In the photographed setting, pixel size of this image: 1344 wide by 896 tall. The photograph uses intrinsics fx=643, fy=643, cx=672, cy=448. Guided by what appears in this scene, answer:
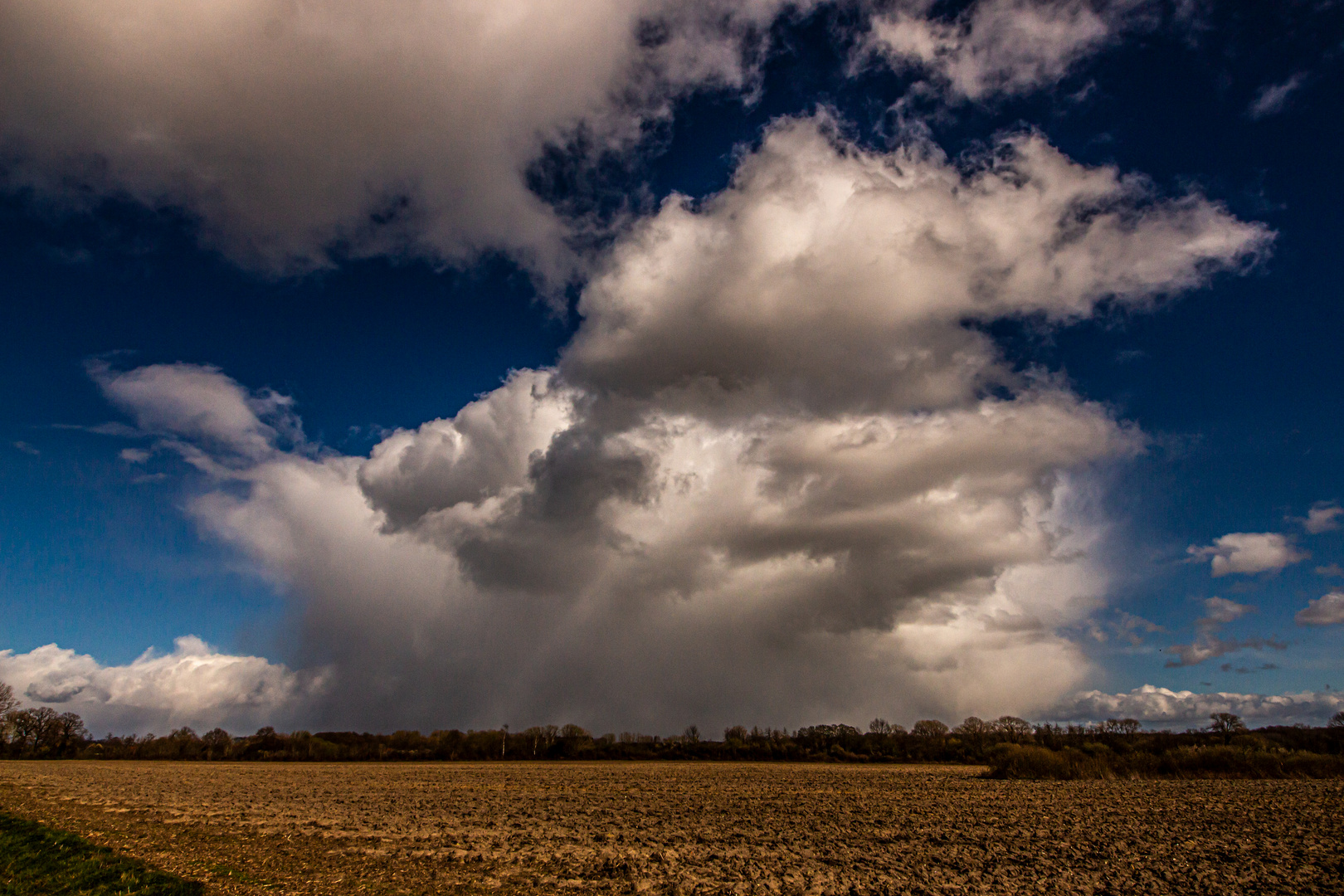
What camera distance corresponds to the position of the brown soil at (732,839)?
22.6 metres

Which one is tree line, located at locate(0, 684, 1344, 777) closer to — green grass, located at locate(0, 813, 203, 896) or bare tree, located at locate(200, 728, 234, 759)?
bare tree, located at locate(200, 728, 234, 759)

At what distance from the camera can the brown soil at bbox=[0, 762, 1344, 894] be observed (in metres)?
22.6

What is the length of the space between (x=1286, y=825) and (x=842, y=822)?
22.8 m

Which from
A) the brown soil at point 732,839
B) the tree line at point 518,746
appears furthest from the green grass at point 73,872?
the tree line at point 518,746

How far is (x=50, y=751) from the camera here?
15850 cm

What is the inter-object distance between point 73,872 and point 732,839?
25240 mm

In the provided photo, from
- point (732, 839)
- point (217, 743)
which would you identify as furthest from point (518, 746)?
point (732, 839)

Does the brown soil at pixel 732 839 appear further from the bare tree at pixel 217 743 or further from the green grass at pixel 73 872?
the bare tree at pixel 217 743

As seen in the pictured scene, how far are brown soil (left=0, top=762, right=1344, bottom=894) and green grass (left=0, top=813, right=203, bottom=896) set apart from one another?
1.49 m

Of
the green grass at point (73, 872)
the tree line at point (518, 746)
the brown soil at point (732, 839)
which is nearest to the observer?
the green grass at point (73, 872)

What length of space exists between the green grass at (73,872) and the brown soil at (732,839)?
1.49 metres

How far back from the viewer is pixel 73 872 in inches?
843

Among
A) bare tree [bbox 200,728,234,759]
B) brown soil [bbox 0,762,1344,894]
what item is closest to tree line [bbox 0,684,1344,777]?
bare tree [bbox 200,728,234,759]

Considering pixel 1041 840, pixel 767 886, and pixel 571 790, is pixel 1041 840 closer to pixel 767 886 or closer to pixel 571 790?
pixel 767 886
